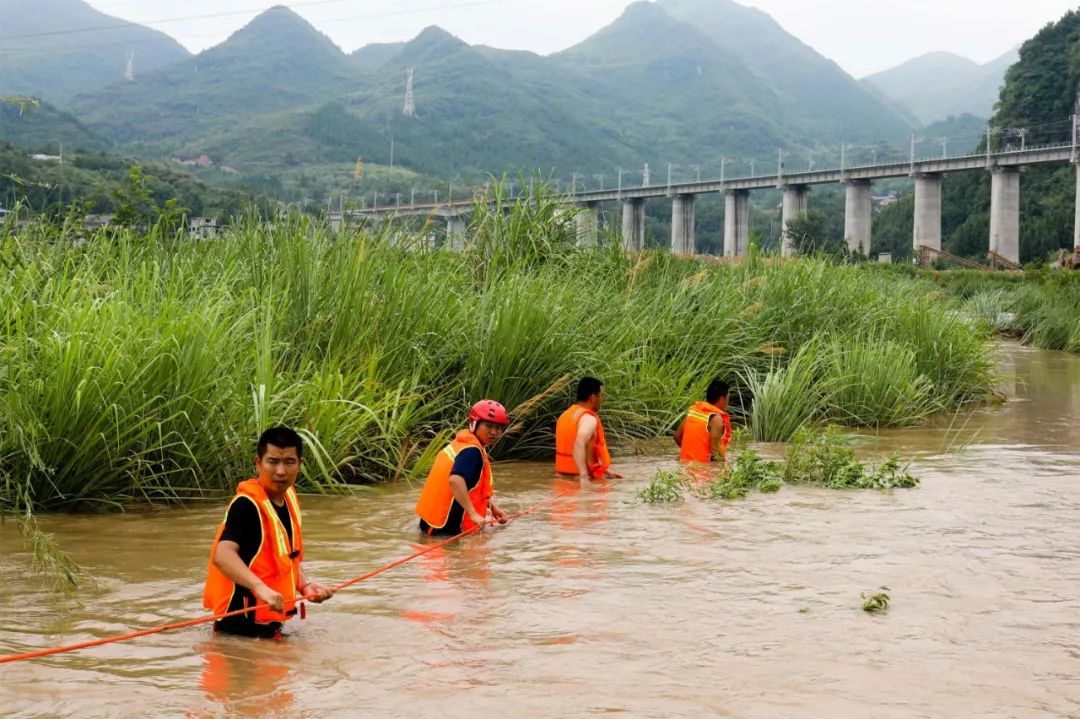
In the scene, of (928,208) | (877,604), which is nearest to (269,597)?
(877,604)

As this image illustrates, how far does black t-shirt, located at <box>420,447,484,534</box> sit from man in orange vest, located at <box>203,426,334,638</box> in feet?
7.48

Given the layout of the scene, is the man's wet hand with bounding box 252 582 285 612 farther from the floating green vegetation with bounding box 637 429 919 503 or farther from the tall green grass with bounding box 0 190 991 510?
the floating green vegetation with bounding box 637 429 919 503

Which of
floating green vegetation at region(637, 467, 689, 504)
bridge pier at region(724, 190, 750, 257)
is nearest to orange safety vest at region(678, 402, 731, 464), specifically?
floating green vegetation at region(637, 467, 689, 504)

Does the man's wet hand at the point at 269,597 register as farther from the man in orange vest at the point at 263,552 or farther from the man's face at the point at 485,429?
the man's face at the point at 485,429

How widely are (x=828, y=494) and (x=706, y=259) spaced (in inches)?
369

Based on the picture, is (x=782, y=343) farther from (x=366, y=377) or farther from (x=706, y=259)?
(x=366, y=377)

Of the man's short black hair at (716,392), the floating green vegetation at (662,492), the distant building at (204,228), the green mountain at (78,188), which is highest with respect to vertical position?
the green mountain at (78,188)

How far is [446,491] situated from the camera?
8.03 meters

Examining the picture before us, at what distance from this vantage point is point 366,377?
10.2 meters

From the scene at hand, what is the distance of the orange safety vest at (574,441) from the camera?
Result: 407 inches

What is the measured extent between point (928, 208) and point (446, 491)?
8596cm

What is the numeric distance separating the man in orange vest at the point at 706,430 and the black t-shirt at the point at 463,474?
11.9 feet

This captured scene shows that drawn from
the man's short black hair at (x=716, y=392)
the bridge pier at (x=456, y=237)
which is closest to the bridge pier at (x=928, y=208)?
the bridge pier at (x=456, y=237)

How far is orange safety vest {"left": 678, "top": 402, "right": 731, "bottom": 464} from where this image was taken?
11.2 meters
